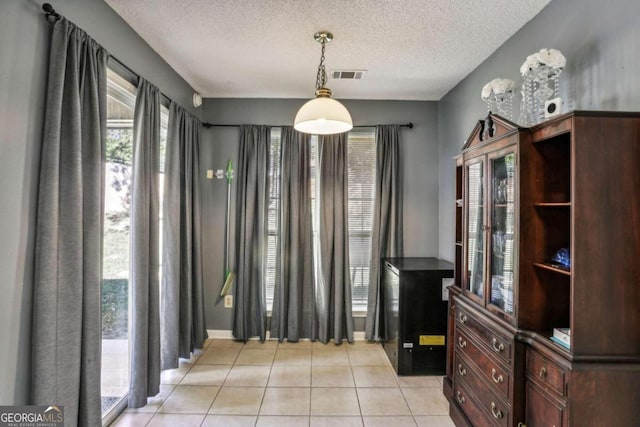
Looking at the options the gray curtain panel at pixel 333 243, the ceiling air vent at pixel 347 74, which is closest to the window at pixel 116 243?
the ceiling air vent at pixel 347 74

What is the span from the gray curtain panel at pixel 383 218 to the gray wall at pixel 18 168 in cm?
286

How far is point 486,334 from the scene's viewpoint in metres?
1.86

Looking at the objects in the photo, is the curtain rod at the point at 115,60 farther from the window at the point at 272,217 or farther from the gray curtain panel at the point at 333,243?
the gray curtain panel at the point at 333,243

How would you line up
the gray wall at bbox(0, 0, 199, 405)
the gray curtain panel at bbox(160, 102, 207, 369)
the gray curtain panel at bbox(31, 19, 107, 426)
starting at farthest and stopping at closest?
the gray curtain panel at bbox(160, 102, 207, 369), the gray curtain panel at bbox(31, 19, 107, 426), the gray wall at bbox(0, 0, 199, 405)

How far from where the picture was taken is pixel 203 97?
3.73 m

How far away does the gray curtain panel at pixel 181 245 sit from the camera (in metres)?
2.81

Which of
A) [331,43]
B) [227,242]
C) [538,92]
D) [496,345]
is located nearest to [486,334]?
[496,345]

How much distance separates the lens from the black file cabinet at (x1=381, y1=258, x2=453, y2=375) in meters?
2.91

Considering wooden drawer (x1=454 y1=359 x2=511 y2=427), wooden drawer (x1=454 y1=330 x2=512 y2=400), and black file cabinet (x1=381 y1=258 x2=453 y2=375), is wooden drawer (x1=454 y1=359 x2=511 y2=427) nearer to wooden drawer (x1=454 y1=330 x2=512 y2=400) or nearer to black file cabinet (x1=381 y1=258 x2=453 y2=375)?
wooden drawer (x1=454 y1=330 x2=512 y2=400)

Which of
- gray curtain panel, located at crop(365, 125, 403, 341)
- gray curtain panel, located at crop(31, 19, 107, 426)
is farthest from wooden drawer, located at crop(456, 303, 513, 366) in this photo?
gray curtain panel, located at crop(31, 19, 107, 426)

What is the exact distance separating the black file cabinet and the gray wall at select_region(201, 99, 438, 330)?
0.81m

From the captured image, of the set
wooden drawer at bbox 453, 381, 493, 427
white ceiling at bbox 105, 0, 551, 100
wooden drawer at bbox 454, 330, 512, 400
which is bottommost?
wooden drawer at bbox 453, 381, 493, 427

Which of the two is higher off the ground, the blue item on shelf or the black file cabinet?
the blue item on shelf

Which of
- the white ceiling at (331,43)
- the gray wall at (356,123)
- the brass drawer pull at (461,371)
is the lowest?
the brass drawer pull at (461,371)
